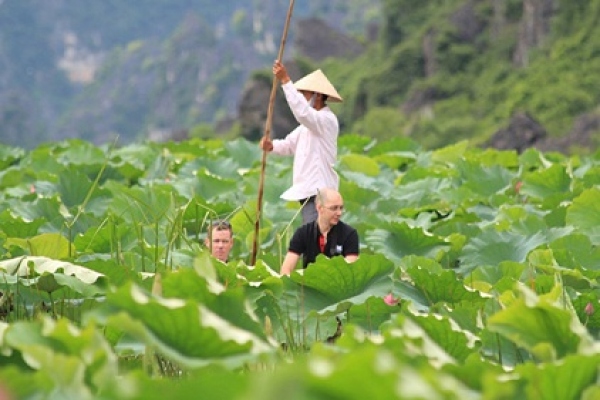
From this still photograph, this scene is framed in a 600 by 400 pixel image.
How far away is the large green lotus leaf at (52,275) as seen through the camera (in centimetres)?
370

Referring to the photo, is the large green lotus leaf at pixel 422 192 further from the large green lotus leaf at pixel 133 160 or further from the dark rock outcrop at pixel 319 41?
the dark rock outcrop at pixel 319 41

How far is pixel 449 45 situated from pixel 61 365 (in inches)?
2072

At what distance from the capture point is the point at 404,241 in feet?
18.4

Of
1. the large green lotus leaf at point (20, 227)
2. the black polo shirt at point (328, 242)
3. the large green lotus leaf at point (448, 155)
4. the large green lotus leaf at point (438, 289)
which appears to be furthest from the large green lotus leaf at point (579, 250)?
the large green lotus leaf at point (448, 155)

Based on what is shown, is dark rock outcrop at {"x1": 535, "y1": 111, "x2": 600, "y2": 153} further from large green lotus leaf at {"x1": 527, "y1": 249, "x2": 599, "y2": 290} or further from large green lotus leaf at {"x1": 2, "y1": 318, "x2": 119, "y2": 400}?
large green lotus leaf at {"x1": 2, "y1": 318, "x2": 119, "y2": 400}

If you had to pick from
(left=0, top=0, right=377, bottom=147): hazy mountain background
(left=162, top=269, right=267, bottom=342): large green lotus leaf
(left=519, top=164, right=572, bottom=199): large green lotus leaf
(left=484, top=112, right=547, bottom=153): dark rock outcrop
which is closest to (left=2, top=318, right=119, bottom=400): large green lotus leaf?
(left=162, top=269, right=267, bottom=342): large green lotus leaf

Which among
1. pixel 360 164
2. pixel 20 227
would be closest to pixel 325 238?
pixel 20 227

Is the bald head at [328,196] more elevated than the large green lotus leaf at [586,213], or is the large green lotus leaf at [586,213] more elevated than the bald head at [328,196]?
the bald head at [328,196]

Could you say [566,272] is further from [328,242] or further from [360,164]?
[360,164]

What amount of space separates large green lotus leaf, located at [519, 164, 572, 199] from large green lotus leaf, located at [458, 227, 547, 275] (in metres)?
2.40

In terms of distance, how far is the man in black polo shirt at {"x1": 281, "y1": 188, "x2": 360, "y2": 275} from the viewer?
4.83 m

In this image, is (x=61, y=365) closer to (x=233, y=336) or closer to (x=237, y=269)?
(x=233, y=336)

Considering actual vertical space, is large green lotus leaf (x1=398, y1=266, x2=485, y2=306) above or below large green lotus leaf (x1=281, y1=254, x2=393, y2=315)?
below

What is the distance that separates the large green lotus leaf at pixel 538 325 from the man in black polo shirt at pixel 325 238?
216cm
